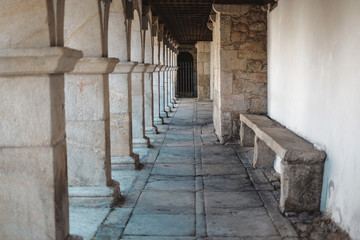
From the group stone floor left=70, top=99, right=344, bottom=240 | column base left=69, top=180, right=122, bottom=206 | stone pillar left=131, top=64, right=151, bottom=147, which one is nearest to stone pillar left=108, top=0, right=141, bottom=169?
stone floor left=70, top=99, right=344, bottom=240

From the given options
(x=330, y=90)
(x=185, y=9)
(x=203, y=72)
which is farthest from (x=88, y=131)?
(x=203, y=72)

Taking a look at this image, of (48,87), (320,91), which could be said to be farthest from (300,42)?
(48,87)

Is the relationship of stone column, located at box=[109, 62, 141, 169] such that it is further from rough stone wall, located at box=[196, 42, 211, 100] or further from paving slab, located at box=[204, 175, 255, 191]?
rough stone wall, located at box=[196, 42, 211, 100]

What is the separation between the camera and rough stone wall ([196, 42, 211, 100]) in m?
18.7

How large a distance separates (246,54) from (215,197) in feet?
11.2

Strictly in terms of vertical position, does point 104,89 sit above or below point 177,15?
below

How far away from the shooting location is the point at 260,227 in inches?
140

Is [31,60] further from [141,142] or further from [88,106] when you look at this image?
[141,142]

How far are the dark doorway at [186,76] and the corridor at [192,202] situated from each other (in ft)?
54.3

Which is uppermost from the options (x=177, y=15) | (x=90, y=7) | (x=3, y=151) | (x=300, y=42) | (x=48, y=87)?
(x=177, y=15)

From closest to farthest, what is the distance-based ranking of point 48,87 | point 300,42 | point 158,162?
point 48,87 → point 300,42 → point 158,162

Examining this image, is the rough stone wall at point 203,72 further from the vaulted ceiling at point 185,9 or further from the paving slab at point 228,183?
the paving slab at point 228,183

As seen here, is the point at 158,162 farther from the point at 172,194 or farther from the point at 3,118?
the point at 3,118

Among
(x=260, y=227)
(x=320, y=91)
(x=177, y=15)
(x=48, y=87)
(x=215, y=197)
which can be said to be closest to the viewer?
(x=48, y=87)
